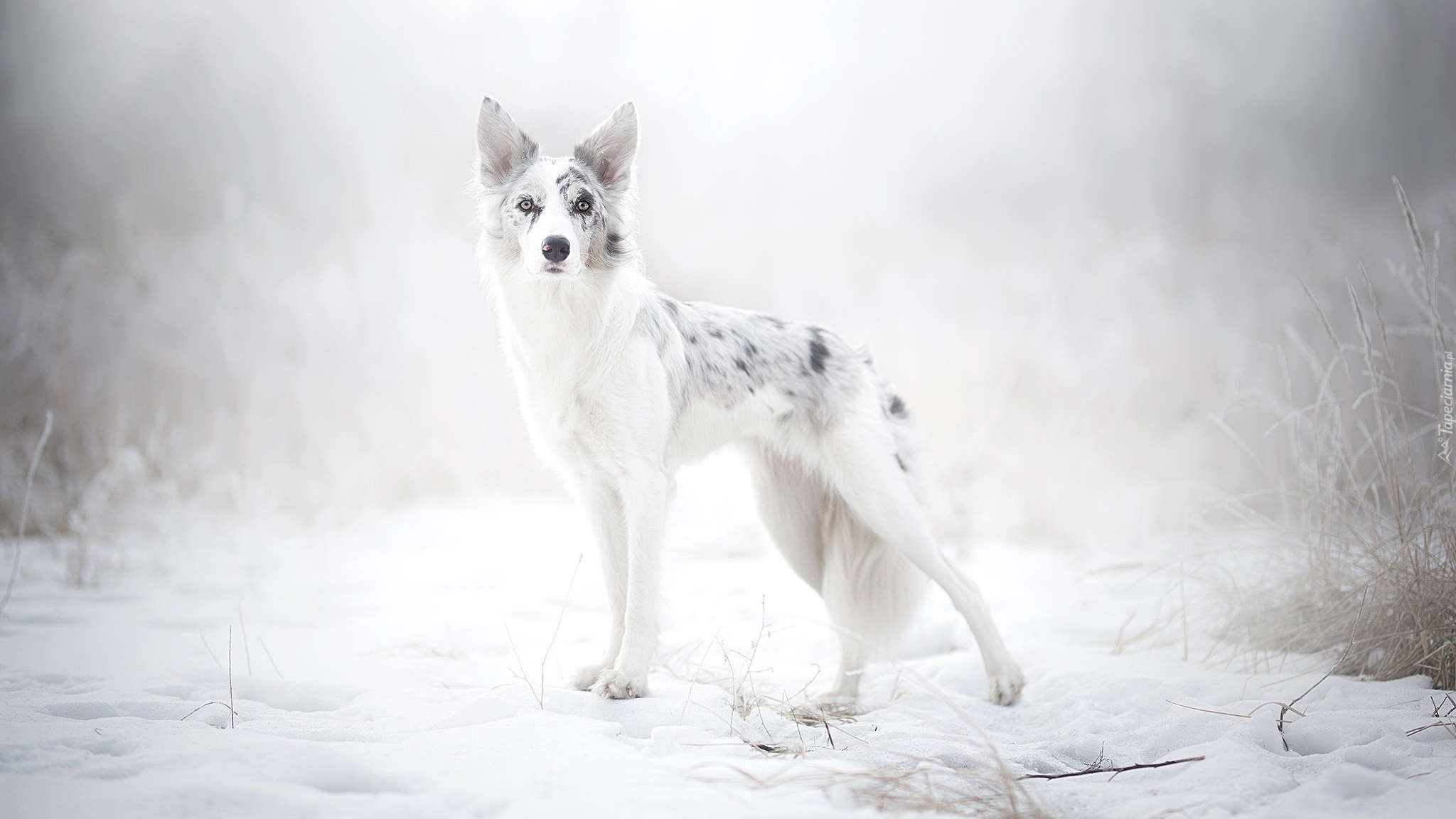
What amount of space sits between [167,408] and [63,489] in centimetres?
82

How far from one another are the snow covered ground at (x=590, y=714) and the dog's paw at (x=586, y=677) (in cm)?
17

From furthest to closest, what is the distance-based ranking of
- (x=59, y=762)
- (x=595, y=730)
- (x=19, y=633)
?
1. (x=19, y=633)
2. (x=595, y=730)
3. (x=59, y=762)

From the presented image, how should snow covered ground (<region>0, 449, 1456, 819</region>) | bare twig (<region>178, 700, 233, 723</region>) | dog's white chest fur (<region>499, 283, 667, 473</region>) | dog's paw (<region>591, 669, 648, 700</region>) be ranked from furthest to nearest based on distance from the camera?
dog's white chest fur (<region>499, 283, 667, 473</region>)
dog's paw (<region>591, 669, 648, 700</region>)
bare twig (<region>178, 700, 233, 723</region>)
snow covered ground (<region>0, 449, 1456, 819</region>)

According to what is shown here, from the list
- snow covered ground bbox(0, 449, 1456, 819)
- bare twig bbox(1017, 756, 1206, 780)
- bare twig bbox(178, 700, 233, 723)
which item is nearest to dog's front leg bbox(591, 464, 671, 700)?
snow covered ground bbox(0, 449, 1456, 819)

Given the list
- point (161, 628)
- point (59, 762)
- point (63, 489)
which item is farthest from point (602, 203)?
point (63, 489)

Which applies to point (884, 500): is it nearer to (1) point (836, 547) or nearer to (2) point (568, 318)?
(1) point (836, 547)

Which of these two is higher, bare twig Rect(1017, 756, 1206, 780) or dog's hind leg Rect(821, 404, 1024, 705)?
dog's hind leg Rect(821, 404, 1024, 705)

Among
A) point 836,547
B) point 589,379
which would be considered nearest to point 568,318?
point 589,379

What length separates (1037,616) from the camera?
12.4ft

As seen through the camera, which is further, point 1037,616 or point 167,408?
point 167,408

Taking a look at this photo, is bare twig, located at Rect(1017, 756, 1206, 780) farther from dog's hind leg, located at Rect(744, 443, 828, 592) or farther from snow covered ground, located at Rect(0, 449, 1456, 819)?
dog's hind leg, located at Rect(744, 443, 828, 592)

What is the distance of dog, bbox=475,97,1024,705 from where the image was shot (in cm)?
231

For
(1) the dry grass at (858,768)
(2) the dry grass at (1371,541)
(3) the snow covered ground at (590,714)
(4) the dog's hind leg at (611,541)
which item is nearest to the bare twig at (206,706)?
(3) the snow covered ground at (590,714)

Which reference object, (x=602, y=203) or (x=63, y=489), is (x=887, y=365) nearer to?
(x=602, y=203)
